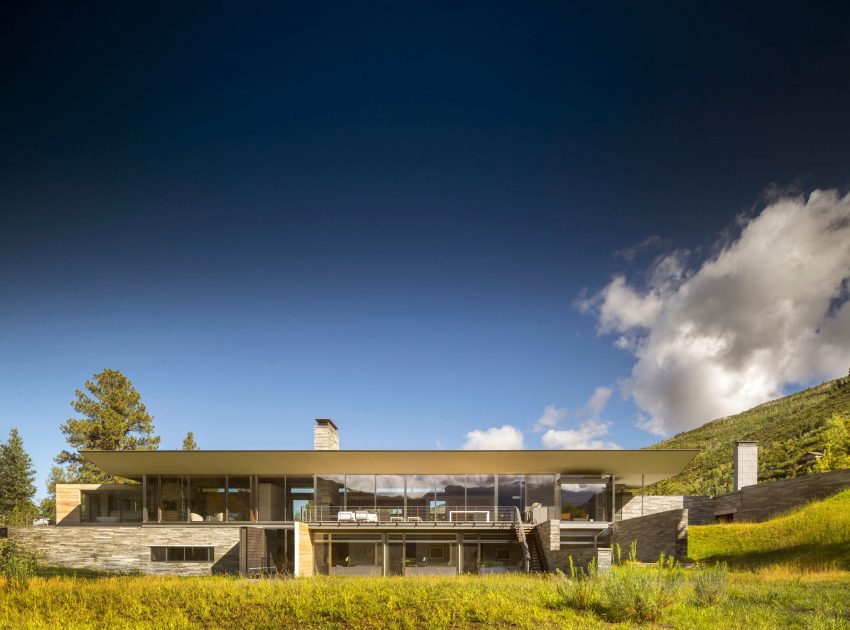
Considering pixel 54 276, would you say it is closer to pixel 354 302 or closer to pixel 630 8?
pixel 354 302

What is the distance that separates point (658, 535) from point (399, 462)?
35.7ft

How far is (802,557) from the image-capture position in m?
17.8

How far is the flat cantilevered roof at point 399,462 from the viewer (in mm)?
27062

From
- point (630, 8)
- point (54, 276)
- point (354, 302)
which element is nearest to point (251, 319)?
point (354, 302)

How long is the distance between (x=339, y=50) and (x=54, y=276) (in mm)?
20500

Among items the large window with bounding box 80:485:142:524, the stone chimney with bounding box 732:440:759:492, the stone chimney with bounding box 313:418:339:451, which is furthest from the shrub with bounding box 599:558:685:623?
the large window with bounding box 80:485:142:524

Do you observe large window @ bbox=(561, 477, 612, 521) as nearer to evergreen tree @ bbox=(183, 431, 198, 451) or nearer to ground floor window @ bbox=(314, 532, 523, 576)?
ground floor window @ bbox=(314, 532, 523, 576)

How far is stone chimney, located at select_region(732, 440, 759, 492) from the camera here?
30141 mm

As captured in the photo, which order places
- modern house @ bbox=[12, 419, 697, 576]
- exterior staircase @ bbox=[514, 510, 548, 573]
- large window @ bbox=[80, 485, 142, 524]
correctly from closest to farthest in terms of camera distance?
exterior staircase @ bbox=[514, 510, 548, 573] < modern house @ bbox=[12, 419, 697, 576] < large window @ bbox=[80, 485, 142, 524]

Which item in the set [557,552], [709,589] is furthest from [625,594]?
[557,552]

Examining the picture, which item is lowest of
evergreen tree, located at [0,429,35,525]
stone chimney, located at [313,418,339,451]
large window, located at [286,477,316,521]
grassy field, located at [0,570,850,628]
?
evergreen tree, located at [0,429,35,525]

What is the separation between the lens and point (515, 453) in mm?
26844

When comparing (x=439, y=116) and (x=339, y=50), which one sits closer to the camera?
(x=339, y=50)

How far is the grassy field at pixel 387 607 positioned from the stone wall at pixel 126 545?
1338 cm
